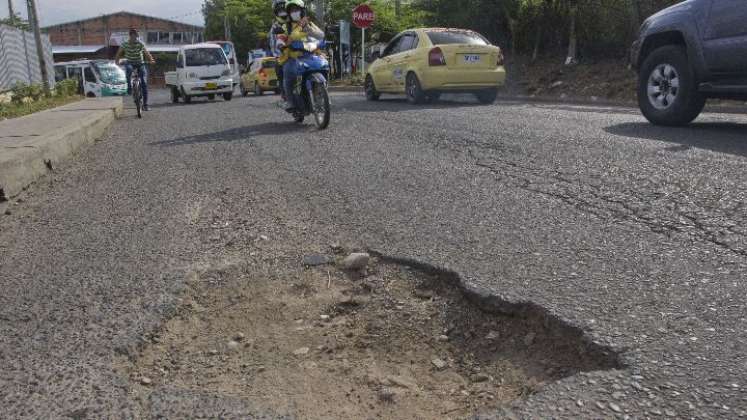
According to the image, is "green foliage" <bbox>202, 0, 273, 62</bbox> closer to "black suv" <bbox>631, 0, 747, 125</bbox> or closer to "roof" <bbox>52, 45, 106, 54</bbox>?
"roof" <bbox>52, 45, 106, 54</bbox>

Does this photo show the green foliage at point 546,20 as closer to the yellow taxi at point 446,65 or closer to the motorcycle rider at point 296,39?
the yellow taxi at point 446,65

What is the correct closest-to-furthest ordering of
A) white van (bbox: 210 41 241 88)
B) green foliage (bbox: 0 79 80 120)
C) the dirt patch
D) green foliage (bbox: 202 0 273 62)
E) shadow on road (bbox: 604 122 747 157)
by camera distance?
shadow on road (bbox: 604 122 747 157) → green foliage (bbox: 0 79 80 120) → the dirt patch → white van (bbox: 210 41 241 88) → green foliage (bbox: 202 0 273 62)

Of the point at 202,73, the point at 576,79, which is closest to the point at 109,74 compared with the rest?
the point at 202,73

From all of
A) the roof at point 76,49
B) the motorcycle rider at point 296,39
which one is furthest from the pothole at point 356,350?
the roof at point 76,49

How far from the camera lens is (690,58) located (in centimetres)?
651

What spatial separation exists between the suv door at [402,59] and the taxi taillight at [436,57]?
647 mm

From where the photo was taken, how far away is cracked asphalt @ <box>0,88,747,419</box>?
1872 millimetres

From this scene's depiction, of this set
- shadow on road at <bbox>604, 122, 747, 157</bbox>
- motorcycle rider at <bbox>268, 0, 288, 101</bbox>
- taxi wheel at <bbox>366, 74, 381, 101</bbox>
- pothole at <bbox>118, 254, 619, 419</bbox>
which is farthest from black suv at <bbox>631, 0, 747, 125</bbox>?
taxi wheel at <bbox>366, 74, 381, 101</bbox>

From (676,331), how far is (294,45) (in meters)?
6.77

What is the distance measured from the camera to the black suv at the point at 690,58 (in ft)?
20.1

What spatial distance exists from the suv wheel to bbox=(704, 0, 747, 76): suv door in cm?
33

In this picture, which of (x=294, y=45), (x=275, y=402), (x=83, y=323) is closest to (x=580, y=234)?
(x=275, y=402)

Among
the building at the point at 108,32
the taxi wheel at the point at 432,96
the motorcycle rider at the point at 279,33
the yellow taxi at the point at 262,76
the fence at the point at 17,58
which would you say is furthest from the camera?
the building at the point at 108,32

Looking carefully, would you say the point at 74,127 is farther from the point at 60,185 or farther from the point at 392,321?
the point at 392,321
